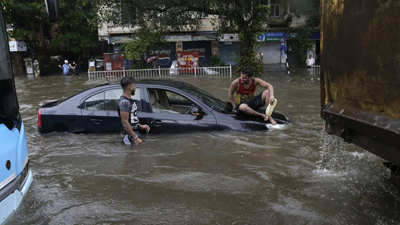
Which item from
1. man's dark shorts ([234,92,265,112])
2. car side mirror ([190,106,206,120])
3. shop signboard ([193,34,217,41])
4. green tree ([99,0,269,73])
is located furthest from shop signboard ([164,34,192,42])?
car side mirror ([190,106,206,120])

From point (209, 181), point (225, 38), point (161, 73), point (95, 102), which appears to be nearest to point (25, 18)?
point (161, 73)

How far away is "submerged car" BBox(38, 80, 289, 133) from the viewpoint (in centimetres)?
649

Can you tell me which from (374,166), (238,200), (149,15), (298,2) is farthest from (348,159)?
(298,2)

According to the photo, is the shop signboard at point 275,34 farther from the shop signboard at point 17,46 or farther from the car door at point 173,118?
the car door at point 173,118

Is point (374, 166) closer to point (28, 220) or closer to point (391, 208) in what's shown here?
point (391, 208)

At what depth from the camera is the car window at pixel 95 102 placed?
6758 mm

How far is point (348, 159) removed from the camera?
5.46m

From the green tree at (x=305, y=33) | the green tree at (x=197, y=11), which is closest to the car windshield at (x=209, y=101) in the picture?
the green tree at (x=197, y=11)

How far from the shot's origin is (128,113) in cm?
560

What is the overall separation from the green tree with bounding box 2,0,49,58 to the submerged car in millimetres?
22740

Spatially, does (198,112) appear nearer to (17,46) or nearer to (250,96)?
(250,96)

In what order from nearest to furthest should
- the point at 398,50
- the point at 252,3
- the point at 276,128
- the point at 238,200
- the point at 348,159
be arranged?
the point at 398,50
the point at 238,200
the point at 348,159
the point at 276,128
the point at 252,3

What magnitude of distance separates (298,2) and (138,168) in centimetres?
2512

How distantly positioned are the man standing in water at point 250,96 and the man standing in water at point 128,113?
78.8 inches
